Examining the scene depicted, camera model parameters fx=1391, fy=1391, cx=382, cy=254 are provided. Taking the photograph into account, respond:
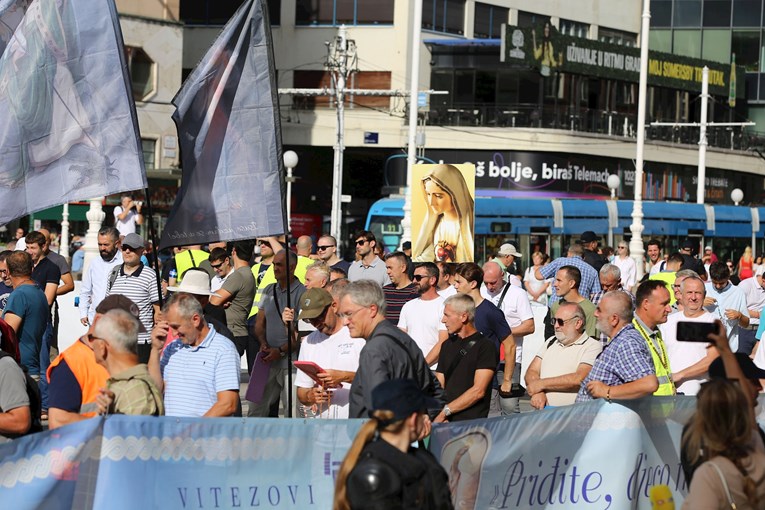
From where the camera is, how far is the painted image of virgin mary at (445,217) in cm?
1864

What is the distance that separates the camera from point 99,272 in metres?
12.6

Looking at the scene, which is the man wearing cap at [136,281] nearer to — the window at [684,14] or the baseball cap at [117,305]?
the baseball cap at [117,305]

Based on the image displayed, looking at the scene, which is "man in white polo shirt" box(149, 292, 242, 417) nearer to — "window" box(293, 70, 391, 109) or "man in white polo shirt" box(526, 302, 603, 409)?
"man in white polo shirt" box(526, 302, 603, 409)

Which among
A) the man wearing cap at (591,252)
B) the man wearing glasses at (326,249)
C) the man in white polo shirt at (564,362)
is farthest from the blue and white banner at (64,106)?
the man wearing cap at (591,252)

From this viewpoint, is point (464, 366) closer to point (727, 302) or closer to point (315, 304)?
point (315, 304)

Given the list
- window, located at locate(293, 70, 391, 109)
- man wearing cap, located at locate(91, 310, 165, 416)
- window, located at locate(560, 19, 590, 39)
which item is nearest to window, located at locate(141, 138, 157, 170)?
window, located at locate(293, 70, 391, 109)

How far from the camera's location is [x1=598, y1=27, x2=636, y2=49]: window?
67.9m

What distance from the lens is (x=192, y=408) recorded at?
304 inches

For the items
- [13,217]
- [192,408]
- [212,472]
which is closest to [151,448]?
[212,472]

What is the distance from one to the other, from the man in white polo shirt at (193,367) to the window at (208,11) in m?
55.4

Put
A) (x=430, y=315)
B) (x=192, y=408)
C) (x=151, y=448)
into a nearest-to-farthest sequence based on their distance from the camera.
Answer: (x=151, y=448), (x=192, y=408), (x=430, y=315)

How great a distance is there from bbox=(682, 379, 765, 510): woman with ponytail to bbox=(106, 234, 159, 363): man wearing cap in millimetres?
6485

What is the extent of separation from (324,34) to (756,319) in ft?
150

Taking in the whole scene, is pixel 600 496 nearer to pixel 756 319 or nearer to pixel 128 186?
pixel 128 186
